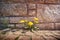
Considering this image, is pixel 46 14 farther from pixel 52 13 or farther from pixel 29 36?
pixel 29 36

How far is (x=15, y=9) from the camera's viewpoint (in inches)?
185

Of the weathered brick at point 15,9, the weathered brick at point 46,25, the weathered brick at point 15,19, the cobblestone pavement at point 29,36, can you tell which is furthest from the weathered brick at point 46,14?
the cobblestone pavement at point 29,36

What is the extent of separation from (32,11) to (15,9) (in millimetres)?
738

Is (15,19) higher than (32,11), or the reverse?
(32,11)

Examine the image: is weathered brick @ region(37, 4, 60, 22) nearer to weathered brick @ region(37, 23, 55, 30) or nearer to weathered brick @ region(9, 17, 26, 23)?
weathered brick @ region(37, 23, 55, 30)

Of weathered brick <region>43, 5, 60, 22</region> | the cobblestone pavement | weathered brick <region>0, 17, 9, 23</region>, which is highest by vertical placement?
weathered brick <region>43, 5, 60, 22</region>

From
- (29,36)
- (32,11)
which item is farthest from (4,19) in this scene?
(29,36)

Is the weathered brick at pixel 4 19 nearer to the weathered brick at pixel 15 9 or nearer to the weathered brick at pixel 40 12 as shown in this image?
the weathered brick at pixel 15 9

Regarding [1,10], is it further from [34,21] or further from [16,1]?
[34,21]

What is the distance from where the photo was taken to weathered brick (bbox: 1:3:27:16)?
4.68 metres

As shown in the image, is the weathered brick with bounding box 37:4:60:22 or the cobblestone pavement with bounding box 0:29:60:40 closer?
the cobblestone pavement with bounding box 0:29:60:40

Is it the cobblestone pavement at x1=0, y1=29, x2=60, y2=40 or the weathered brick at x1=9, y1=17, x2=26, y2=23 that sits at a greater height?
the weathered brick at x1=9, y1=17, x2=26, y2=23

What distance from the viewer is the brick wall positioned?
4.68 metres

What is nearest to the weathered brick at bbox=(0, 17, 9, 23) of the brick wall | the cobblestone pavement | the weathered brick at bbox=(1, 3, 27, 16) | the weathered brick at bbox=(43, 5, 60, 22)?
the brick wall
